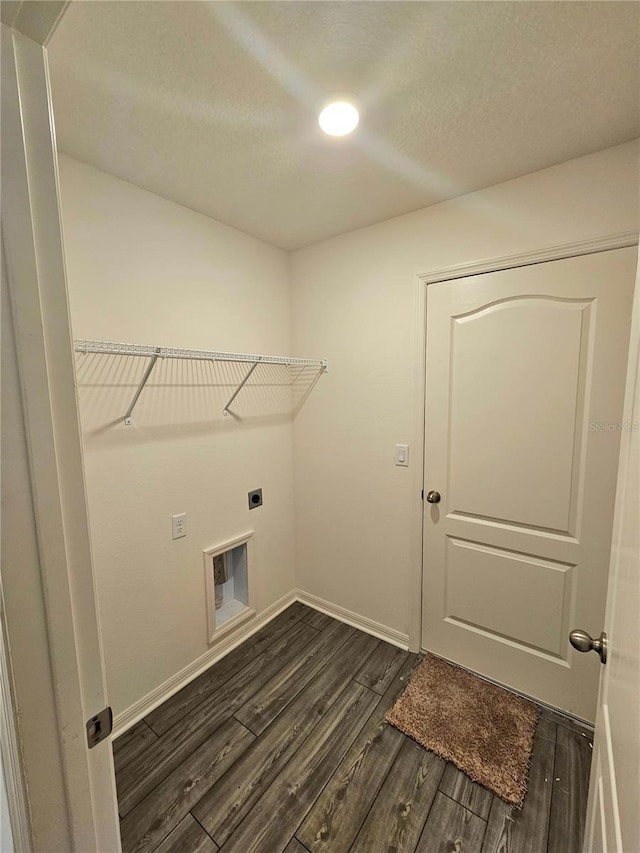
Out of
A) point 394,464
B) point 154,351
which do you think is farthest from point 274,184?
point 394,464

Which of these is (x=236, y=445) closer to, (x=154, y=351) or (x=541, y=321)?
(x=154, y=351)

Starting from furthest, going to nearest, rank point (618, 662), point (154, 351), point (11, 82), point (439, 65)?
point (154, 351), point (439, 65), point (618, 662), point (11, 82)

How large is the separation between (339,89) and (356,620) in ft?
8.64

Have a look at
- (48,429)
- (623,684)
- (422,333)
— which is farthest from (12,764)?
(422,333)

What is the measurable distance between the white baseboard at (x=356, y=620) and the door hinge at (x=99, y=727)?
6.07 ft

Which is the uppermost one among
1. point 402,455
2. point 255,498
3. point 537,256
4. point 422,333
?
point 537,256

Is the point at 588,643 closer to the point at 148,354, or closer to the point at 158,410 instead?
the point at 148,354

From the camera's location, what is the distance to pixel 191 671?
1.89 metres

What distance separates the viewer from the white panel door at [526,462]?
4.83 feet

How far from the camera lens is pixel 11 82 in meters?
0.47

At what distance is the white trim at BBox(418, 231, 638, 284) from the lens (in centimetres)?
139

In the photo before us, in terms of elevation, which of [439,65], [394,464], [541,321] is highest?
[439,65]

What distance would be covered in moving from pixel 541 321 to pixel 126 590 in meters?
2.27

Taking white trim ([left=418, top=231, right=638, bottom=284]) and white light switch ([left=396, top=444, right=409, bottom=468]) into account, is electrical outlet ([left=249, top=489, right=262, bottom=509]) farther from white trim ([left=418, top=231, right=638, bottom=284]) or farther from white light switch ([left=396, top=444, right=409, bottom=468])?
white trim ([left=418, top=231, right=638, bottom=284])
